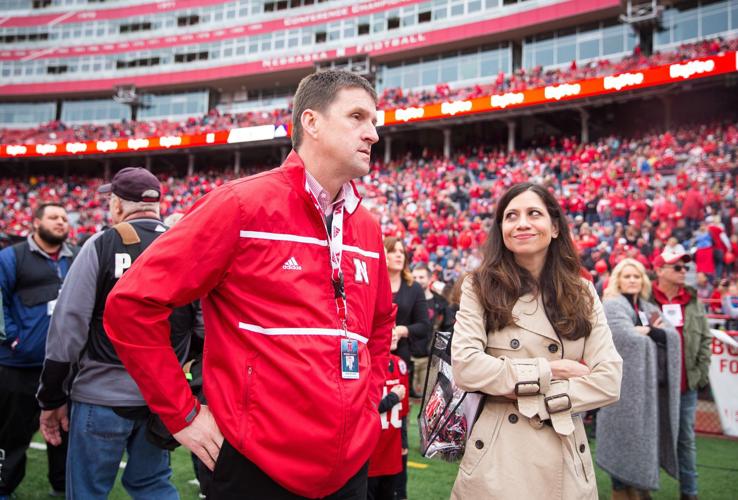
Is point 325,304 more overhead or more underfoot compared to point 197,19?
more underfoot

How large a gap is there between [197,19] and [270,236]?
4303cm

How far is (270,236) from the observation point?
1.71 m

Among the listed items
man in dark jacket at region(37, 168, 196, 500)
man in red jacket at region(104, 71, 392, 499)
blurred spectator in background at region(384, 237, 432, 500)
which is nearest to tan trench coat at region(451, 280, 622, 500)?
man in red jacket at region(104, 71, 392, 499)

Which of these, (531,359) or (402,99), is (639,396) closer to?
(531,359)

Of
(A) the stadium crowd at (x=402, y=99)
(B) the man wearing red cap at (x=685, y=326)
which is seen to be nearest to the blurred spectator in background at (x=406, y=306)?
(B) the man wearing red cap at (x=685, y=326)

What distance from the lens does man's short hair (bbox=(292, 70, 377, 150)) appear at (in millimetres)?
1910

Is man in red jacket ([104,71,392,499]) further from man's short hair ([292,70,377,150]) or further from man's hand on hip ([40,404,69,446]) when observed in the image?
man's hand on hip ([40,404,69,446])

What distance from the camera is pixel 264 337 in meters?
1.65

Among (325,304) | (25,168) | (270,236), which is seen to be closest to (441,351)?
(325,304)

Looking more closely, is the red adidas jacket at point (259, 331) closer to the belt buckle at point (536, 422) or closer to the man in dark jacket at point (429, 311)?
the belt buckle at point (536, 422)

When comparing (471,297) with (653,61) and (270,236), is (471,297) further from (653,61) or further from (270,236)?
(653,61)

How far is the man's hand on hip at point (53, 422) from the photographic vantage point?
106 inches

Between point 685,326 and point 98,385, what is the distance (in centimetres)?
449

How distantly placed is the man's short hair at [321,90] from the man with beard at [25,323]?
8.66ft
